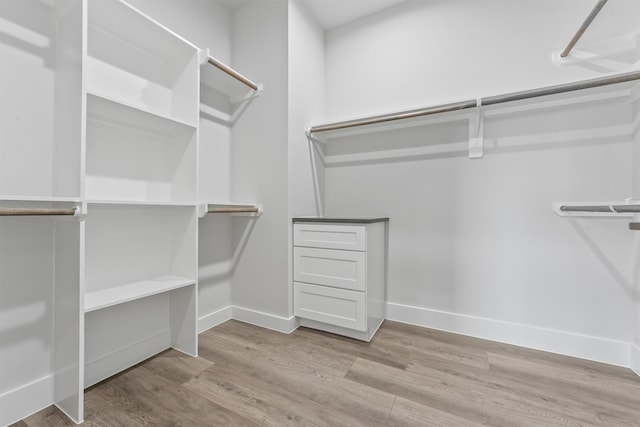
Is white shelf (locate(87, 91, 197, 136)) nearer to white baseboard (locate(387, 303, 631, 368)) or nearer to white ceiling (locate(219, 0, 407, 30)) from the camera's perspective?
white ceiling (locate(219, 0, 407, 30))

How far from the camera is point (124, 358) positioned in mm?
1419

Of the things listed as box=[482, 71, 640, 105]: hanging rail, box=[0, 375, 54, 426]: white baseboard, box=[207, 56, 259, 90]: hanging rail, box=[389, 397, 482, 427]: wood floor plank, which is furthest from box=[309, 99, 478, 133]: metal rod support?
box=[0, 375, 54, 426]: white baseboard

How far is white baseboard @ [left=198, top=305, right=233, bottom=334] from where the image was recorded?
187cm

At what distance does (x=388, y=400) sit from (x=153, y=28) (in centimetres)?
209

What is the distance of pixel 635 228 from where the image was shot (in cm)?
135

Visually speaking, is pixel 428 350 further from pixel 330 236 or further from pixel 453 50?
pixel 453 50

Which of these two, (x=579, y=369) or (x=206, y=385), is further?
(x=579, y=369)

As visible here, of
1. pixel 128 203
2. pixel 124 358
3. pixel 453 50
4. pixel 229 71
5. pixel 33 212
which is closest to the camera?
pixel 33 212

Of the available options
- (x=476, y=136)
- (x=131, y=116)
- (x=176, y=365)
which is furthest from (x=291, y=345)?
(x=476, y=136)

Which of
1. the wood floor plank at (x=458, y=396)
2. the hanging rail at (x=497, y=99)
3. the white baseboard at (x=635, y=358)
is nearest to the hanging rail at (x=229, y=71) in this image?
the hanging rail at (x=497, y=99)

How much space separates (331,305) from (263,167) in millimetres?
1094

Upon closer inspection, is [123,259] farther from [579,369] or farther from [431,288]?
[579,369]

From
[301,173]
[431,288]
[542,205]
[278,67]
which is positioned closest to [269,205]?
[301,173]

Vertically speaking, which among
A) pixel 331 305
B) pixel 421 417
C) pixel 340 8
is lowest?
pixel 421 417
